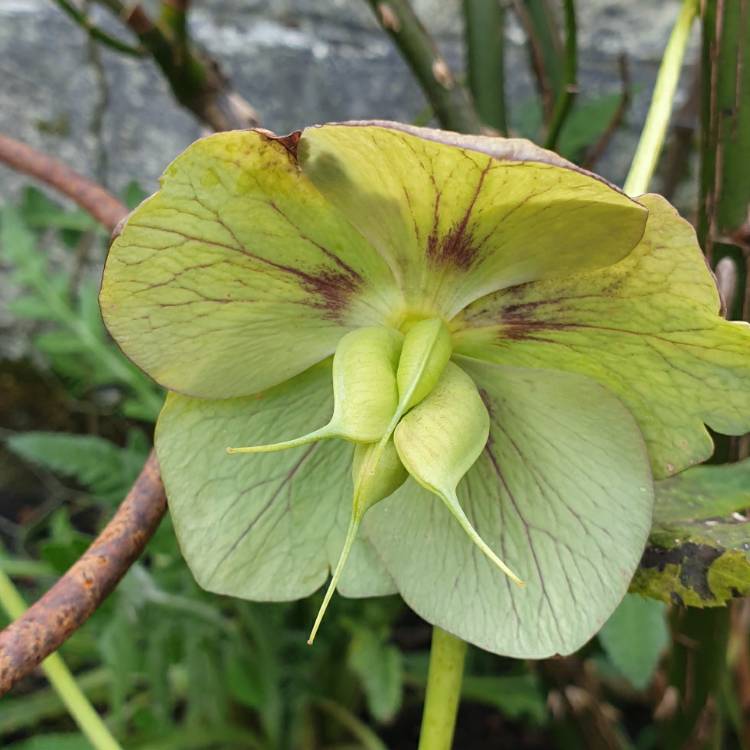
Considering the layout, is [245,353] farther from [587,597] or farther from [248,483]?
[587,597]

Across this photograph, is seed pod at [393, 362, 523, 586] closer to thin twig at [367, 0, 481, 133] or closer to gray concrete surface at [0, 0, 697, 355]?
thin twig at [367, 0, 481, 133]

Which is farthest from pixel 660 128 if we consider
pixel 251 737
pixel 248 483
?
pixel 251 737

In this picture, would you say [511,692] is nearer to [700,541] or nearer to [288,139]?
[700,541]

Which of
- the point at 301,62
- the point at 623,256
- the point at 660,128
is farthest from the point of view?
the point at 301,62

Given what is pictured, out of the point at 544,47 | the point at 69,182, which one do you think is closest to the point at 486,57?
the point at 544,47

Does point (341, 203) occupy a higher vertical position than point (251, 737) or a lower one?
higher

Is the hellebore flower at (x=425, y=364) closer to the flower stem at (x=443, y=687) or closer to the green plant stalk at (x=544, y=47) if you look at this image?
the flower stem at (x=443, y=687)

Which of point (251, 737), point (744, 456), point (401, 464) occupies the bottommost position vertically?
point (251, 737)
